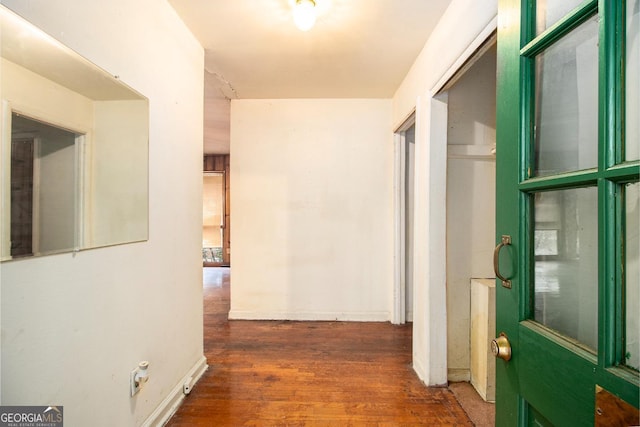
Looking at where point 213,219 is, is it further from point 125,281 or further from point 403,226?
point 125,281

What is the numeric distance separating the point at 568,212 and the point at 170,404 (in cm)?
219

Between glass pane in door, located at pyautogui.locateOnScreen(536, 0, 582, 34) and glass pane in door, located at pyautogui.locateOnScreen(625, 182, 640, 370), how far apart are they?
49cm

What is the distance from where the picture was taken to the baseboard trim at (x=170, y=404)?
1593 millimetres

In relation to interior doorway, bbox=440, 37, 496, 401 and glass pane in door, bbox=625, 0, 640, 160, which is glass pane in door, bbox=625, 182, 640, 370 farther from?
interior doorway, bbox=440, 37, 496, 401

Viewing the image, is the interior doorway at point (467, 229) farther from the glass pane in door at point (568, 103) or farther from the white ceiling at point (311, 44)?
the glass pane in door at point (568, 103)

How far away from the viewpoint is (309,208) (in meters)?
3.32

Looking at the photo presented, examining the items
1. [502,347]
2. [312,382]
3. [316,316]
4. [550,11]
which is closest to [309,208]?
[316,316]

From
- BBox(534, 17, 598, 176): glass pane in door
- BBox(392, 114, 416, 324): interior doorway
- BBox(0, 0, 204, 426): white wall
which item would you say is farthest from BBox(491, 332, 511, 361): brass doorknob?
BBox(392, 114, 416, 324): interior doorway

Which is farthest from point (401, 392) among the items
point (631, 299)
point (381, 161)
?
point (381, 161)

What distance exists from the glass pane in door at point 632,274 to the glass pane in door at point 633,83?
0.08 metres

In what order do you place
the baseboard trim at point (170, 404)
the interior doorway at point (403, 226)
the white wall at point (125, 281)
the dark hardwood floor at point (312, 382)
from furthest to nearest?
the interior doorway at point (403, 226) → the dark hardwood floor at point (312, 382) → the baseboard trim at point (170, 404) → the white wall at point (125, 281)

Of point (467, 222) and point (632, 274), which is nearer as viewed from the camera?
point (632, 274)

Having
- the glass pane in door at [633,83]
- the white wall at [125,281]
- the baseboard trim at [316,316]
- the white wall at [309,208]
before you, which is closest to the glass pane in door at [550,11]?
the glass pane in door at [633,83]

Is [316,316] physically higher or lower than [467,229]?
lower
